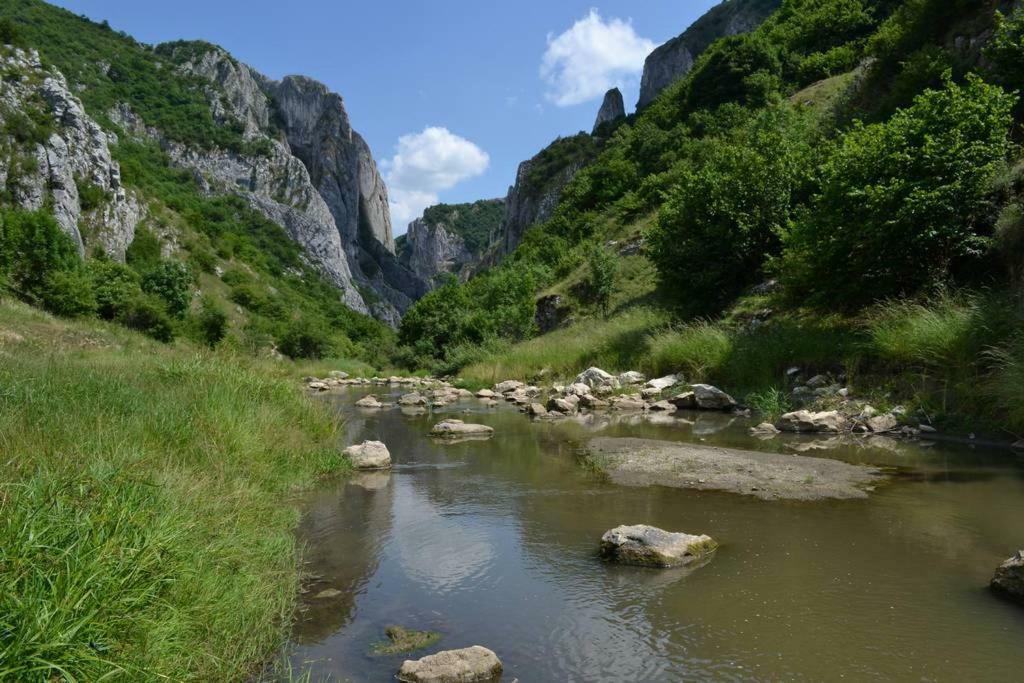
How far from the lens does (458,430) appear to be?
13.3 meters

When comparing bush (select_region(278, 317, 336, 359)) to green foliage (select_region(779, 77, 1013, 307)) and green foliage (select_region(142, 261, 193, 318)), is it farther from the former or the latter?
green foliage (select_region(779, 77, 1013, 307))

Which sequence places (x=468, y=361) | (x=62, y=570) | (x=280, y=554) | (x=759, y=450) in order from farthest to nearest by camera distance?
(x=468, y=361), (x=759, y=450), (x=280, y=554), (x=62, y=570)

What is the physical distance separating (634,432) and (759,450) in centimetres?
299

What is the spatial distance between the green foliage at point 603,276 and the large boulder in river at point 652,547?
92.1 ft

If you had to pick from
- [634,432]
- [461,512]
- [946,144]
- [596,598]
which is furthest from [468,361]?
[596,598]

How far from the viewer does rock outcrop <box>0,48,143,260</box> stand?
51.4m

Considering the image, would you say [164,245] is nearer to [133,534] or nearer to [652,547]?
[133,534]

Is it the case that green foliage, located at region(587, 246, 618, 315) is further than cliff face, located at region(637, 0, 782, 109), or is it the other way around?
cliff face, located at region(637, 0, 782, 109)

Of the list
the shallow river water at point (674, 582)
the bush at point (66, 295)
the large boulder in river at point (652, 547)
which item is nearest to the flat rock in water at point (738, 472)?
the shallow river water at point (674, 582)

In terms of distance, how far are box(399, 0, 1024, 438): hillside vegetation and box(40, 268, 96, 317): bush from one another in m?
22.9

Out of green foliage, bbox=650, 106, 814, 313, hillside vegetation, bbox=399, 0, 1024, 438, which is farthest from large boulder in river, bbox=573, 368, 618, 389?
green foliage, bbox=650, 106, 814, 313

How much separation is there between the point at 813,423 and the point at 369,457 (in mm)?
8402

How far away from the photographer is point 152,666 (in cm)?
274

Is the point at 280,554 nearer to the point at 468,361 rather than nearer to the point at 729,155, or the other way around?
the point at 729,155
